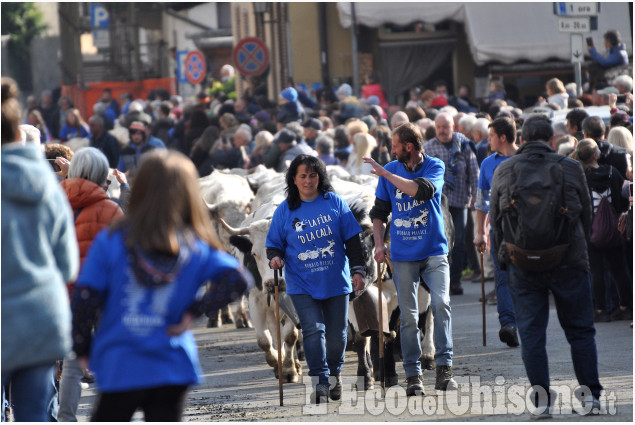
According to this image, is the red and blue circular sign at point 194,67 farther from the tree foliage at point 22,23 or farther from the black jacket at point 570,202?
the tree foliage at point 22,23

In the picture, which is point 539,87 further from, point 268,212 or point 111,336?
point 111,336

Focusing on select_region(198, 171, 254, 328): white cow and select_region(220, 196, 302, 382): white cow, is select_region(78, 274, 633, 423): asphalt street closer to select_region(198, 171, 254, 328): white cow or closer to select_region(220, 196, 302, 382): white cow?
select_region(220, 196, 302, 382): white cow

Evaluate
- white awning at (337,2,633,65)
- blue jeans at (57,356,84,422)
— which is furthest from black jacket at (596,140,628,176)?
white awning at (337,2,633,65)

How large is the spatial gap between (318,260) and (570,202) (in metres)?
1.95

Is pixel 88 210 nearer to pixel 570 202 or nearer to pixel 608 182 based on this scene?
pixel 570 202

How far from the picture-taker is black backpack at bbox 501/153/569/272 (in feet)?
25.0

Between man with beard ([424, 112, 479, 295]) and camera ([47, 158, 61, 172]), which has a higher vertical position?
camera ([47, 158, 61, 172])

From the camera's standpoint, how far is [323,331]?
873 cm

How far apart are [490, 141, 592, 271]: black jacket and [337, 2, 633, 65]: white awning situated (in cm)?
1878

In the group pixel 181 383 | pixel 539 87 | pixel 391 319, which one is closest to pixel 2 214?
pixel 181 383

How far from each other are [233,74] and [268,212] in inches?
1121

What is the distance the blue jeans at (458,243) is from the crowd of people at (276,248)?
2 centimetres

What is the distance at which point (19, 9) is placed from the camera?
218 feet

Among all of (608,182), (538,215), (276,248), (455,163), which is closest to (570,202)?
(538,215)
